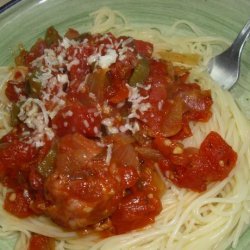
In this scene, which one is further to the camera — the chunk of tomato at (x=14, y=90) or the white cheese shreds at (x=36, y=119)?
the chunk of tomato at (x=14, y=90)

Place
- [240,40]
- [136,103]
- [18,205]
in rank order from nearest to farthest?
1. [136,103]
2. [18,205]
3. [240,40]

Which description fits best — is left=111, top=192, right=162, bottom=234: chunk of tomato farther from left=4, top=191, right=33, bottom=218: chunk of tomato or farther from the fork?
the fork

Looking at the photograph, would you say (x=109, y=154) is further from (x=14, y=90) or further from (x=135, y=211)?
(x=14, y=90)

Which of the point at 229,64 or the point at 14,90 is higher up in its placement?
the point at 14,90

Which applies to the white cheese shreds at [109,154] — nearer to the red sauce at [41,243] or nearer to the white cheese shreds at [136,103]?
the white cheese shreds at [136,103]

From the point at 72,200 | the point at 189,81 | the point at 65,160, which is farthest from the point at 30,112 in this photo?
the point at 189,81

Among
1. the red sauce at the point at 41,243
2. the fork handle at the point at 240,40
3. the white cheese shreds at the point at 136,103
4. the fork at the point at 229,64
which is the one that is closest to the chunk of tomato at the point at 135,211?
the red sauce at the point at 41,243

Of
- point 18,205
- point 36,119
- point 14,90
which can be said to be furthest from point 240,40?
point 18,205

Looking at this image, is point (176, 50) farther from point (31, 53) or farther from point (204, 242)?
point (204, 242)
